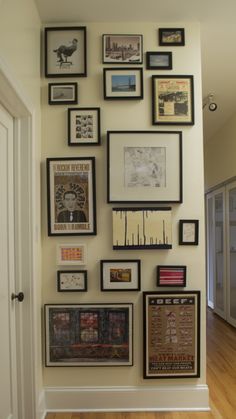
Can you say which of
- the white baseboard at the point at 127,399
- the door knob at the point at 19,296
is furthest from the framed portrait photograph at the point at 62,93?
the white baseboard at the point at 127,399

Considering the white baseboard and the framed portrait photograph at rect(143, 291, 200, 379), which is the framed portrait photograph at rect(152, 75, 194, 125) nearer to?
the framed portrait photograph at rect(143, 291, 200, 379)

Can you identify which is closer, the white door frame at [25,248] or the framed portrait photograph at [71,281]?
the white door frame at [25,248]

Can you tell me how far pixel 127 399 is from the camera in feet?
7.78

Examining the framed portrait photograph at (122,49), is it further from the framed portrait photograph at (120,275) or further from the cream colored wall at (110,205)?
the framed portrait photograph at (120,275)

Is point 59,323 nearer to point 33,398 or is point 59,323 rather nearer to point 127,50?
point 33,398

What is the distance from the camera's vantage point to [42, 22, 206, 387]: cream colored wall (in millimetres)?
2393

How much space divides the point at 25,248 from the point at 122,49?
159 centimetres

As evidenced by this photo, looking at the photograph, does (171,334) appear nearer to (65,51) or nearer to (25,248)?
(25,248)

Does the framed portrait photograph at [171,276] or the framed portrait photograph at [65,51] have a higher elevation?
the framed portrait photograph at [65,51]

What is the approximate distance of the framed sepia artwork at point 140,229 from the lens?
2.38 m

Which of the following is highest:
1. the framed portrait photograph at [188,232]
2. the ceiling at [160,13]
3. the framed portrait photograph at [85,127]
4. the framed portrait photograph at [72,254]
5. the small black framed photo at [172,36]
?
the ceiling at [160,13]

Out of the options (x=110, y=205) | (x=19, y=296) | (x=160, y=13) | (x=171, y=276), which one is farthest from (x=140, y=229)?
(x=160, y=13)

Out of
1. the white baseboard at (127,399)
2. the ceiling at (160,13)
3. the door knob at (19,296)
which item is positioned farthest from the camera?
the white baseboard at (127,399)

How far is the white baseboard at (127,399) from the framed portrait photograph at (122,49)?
2379 mm
